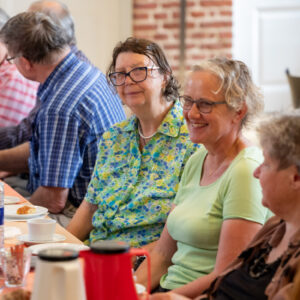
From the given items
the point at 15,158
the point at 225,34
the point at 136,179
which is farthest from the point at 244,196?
the point at 225,34

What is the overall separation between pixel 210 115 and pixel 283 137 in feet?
1.74

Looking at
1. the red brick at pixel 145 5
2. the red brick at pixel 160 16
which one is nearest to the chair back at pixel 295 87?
the red brick at pixel 160 16

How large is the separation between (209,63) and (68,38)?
1.47 m

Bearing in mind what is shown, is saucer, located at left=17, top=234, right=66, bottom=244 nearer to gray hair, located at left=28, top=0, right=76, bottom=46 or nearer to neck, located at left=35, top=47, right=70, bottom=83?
neck, located at left=35, top=47, right=70, bottom=83

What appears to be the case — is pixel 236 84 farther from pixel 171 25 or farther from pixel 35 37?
pixel 171 25

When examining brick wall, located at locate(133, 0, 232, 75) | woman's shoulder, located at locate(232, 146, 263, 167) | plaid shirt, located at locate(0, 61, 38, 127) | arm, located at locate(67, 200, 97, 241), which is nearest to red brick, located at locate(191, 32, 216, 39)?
brick wall, located at locate(133, 0, 232, 75)

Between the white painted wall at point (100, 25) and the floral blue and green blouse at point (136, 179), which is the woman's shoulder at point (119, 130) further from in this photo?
the white painted wall at point (100, 25)

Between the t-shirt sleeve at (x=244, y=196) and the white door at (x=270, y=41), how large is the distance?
14.4 ft

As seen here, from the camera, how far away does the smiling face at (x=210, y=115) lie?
185 cm

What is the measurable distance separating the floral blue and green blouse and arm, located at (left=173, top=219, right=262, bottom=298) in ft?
1.85

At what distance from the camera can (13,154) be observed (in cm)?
356

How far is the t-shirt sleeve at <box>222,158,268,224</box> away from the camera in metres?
1.67

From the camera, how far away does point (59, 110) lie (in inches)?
115

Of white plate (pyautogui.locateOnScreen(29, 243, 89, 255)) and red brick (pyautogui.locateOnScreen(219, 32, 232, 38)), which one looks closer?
white plate (pyautogui.locateOnScreen(29, 243, 89, 255))
